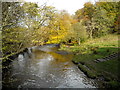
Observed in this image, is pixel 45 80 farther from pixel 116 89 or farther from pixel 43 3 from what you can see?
pixel 43 3

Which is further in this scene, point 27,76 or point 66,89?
point 27,76

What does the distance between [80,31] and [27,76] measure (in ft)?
70.1

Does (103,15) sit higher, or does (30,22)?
(103,15)

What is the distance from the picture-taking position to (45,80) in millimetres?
11008

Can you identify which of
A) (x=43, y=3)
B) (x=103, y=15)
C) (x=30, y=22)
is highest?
(x=103, y=15)

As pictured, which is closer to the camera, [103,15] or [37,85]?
[37,85]

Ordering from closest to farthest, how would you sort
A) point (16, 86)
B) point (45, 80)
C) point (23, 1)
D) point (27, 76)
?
point (23, 1) → point (16, 86) → point (45, 80) → point (27, 76)

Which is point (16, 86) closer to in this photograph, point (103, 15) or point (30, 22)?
point (30, 22)

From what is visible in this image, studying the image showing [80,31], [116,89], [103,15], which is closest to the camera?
[116,89]

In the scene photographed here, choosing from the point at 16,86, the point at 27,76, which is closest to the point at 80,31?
the point at 27,76

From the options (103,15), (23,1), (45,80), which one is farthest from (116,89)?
(103,15)

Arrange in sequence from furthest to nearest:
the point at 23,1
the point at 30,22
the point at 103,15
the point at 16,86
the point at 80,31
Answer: the point at 103,15 → the point at 80,31 → the point at 16,86 → the point at 23,1 → the point at 30,22

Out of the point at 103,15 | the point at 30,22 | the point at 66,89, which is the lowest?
the point at 66,89

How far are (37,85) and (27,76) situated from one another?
2.50 m
